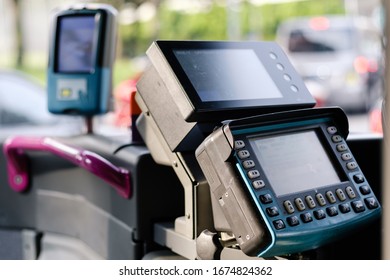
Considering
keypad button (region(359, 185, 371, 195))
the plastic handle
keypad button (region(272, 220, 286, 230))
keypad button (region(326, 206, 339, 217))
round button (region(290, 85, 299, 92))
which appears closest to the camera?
keypad button (region(272, 220, 286, 230))

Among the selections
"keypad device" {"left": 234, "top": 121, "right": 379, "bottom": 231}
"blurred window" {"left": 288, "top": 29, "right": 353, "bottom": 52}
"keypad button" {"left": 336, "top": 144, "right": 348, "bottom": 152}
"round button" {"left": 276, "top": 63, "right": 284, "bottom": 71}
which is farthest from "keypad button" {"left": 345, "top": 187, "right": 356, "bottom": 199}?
"blurred window" {"left": 288, "top": 29, "right": 353, "bottom": 52}

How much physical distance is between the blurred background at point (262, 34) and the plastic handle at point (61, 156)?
12.1 feet

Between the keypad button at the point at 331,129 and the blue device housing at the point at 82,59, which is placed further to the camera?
the blue device housing at the point at 82,59

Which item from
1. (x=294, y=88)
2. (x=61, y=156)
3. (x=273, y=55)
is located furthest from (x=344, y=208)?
(x=61, y=156)

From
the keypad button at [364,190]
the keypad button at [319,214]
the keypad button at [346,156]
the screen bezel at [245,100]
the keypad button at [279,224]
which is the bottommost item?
the keypad button at [279,224]

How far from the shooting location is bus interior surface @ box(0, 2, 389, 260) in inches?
59.6

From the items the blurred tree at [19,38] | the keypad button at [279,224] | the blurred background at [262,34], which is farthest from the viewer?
the blurred tree at [19,38]

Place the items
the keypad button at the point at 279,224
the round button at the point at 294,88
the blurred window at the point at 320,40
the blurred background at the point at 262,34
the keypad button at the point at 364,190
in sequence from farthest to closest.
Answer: the blurred window at the point at 320,40 → the blurred background at the point at 262,34 → the round button at the point at 294,88 → the keypad button at the point at 364,190 → the keypad button at the point at 279,224

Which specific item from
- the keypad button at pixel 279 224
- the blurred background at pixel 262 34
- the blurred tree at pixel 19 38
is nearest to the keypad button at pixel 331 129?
the keypad button at pixel 279 224

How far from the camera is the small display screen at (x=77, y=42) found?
7.88 feet

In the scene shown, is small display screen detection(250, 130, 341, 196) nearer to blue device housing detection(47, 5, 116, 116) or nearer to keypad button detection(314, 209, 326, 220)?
keypad button detection(314, 209, 326, 220)

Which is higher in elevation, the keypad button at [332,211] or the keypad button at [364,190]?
the keypad button at [364,190]

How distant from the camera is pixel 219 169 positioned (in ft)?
5.02

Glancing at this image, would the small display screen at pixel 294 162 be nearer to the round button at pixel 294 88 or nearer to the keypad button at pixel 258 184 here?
the keypad button at pixel 258 184
